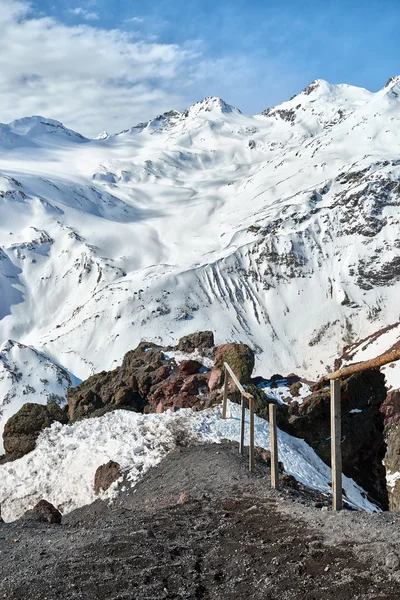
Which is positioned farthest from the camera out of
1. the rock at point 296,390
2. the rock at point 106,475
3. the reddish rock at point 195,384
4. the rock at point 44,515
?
the rock at point 296,390

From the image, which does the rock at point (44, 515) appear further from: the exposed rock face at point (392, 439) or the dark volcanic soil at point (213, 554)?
the exposed rock face at point (392, 439)

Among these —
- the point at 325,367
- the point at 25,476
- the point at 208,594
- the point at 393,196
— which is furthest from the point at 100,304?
the point at 208,594

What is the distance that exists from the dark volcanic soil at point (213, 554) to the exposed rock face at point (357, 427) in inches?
544

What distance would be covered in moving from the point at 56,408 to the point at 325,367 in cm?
7545

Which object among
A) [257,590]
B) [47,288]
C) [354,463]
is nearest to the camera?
[257,590]

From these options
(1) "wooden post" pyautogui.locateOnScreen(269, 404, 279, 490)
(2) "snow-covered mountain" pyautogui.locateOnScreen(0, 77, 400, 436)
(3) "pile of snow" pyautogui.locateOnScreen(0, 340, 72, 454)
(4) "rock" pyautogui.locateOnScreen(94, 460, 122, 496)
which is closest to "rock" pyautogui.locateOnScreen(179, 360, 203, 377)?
(4) "rock" pyautogui.locateOnScreen(94, 460, 122, 496)

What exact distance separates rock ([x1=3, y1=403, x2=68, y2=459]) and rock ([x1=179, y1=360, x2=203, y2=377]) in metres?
6.80

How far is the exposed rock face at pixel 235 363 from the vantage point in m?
26.2

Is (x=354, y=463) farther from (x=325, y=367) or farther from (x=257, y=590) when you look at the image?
(x=325, y=367)

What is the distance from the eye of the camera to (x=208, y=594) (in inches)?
280

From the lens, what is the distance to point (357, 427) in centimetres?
2717

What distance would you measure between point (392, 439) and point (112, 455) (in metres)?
18.8

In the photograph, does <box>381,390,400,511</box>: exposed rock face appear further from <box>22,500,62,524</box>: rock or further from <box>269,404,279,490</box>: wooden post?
<box>22,500,62,524</box>: rock

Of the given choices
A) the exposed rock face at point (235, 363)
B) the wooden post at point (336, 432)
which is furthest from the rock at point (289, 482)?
the exposed rock face at point (235, 363)
